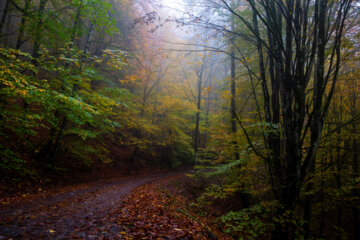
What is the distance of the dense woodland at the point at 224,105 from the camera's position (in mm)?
3529

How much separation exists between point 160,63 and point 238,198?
1245 cm

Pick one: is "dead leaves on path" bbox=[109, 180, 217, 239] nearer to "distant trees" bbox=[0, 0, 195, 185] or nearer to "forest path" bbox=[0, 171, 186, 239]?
"forest path" bbox=[0, 171, 186, 239]

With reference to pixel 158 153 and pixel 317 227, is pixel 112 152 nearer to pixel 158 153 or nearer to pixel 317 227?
pixel 158 153

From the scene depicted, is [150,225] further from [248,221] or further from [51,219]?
[248,221]

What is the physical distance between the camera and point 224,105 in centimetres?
1262

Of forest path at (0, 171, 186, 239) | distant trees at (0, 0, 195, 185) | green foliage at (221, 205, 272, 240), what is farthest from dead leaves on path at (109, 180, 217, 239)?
distant trees at (0, 0, 195, 185)

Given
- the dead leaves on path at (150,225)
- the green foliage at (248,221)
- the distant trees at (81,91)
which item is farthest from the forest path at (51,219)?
the green foliage at (248,221)

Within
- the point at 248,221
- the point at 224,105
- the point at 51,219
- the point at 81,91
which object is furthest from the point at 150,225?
the point at 224,105

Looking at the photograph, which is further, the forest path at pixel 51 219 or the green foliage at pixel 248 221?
the green foliage at pixel 248 221

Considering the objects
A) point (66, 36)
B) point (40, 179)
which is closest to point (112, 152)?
point (40, 179)

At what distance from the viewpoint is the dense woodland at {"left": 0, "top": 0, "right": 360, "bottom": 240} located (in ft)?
11.6

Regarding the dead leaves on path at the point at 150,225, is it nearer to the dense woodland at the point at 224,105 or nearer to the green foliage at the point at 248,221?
the green foliage at the point at 248,221

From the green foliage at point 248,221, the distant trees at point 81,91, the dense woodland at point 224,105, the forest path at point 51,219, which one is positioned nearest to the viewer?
the forest path at point 51,219

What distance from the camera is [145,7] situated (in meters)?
11.9
